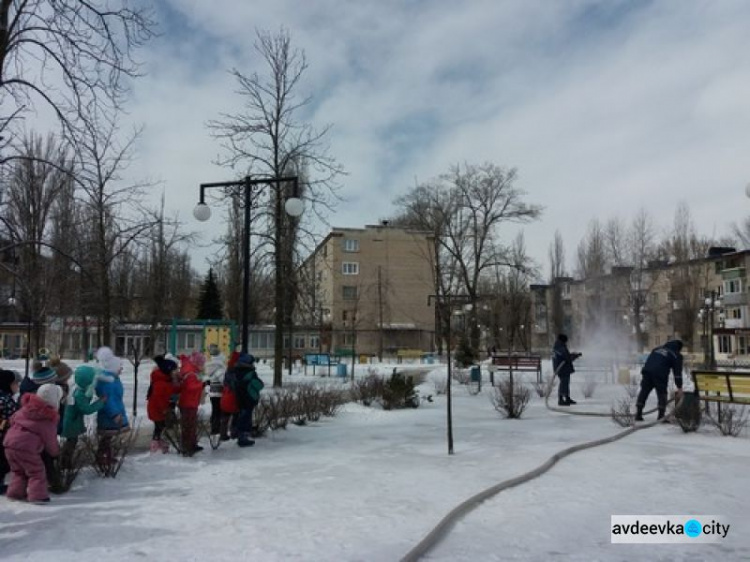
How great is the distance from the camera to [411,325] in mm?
68000

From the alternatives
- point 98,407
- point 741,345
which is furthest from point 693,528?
point 741,345

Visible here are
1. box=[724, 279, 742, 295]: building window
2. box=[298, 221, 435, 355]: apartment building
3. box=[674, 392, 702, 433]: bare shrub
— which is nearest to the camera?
box=[674, 392, 702, 433]: bare shrub

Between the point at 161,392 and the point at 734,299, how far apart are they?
6381cm

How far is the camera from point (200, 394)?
827 centimetres

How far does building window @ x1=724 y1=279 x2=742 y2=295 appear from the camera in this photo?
60.3m

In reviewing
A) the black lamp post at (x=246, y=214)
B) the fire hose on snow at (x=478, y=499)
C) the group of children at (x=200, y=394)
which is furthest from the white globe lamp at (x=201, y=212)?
the fire hose on snow at (x=478, y=499)

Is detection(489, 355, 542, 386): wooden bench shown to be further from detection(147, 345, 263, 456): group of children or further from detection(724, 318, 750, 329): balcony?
detection(724, 318, 750, 329): balcony

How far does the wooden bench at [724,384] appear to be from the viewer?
10.6 meters

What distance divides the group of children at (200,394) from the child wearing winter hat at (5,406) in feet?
6.00

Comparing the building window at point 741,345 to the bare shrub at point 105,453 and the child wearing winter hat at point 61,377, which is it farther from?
the child wearing winter hat at point 61,377

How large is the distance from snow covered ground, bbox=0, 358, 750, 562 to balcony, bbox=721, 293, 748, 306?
57499 millimetres

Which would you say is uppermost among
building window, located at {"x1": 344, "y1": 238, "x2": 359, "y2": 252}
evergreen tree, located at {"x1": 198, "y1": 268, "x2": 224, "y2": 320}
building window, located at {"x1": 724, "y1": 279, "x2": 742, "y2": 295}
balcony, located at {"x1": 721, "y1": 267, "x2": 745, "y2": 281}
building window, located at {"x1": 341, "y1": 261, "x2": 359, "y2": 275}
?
building window, located at {"x1": 344, "y1": 238, "x2": 359, "y2": 252}

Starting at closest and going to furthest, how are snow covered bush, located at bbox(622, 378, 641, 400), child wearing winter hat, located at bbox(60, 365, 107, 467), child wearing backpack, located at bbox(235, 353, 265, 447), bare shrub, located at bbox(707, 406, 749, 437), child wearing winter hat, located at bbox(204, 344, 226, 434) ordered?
child wearing winter hat, located at bbox(60, 365, 107, 467), child wearing backpack, located at bbox(235, 353, 265, 447), child wearing winter hat, located at bbox(204, 344, 226, 434), bare shrub, located at bbox(707, 406, 749, 437), snow covered bush, located at bbox(622, 378, 641, 400)

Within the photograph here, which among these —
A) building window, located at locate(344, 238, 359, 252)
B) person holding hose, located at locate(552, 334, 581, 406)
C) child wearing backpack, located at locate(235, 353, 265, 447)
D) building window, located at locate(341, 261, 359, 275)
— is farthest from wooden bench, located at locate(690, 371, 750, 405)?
building window, located at locate(344, 238, 359, 252)
